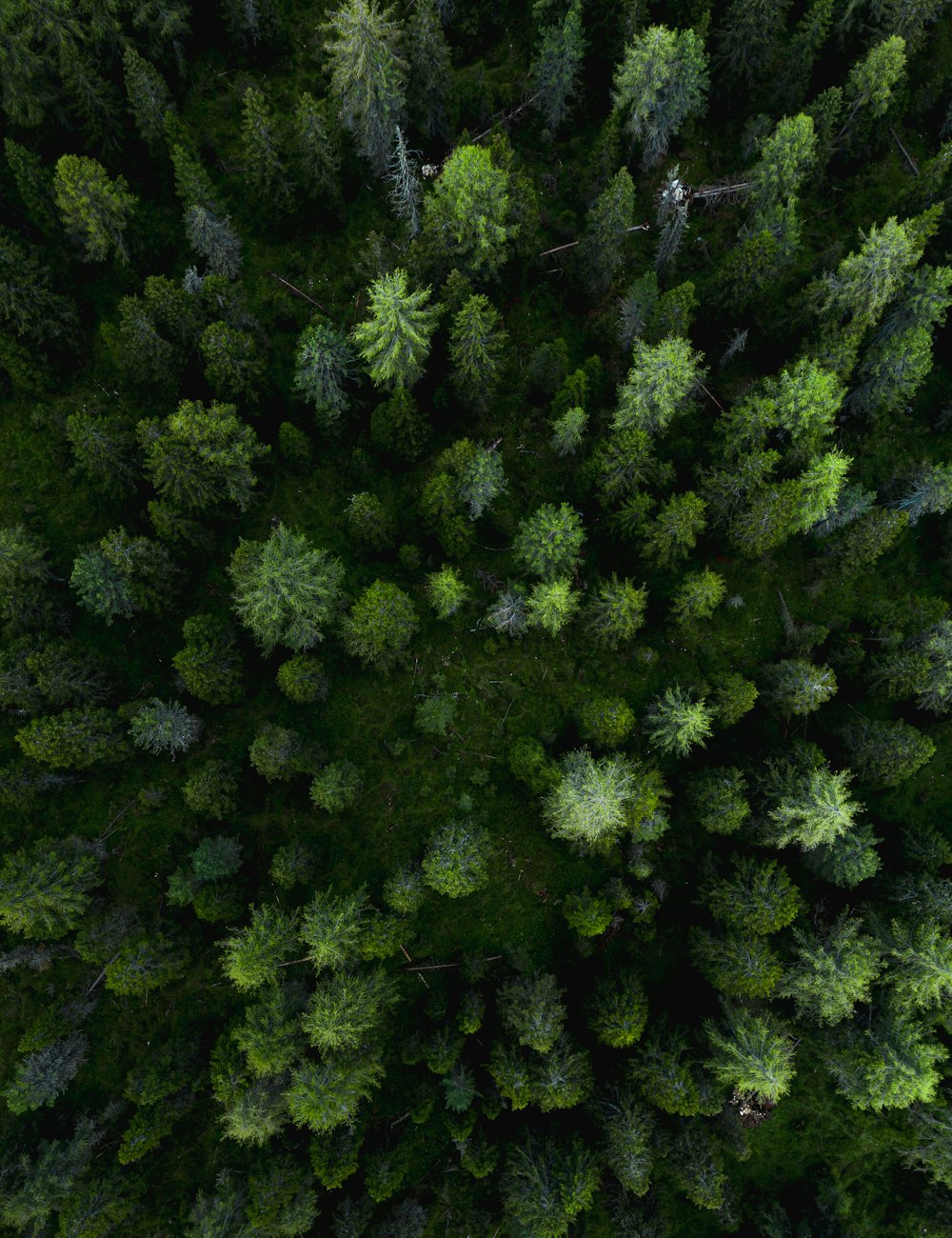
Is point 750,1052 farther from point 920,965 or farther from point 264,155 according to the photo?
point 264,155

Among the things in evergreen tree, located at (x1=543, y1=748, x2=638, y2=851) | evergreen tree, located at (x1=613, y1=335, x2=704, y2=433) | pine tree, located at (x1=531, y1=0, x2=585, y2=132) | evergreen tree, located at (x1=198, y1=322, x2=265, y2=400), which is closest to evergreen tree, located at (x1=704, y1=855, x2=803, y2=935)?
evergreen tree, located at (x1=543, y1=748, x2=638, y2=851)

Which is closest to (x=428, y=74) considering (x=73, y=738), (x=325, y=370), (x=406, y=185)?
(x=406, y=185)

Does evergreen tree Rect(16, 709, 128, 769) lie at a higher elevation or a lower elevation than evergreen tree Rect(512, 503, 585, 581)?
lower

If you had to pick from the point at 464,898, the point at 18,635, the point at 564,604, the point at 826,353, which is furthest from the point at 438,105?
the point at 464,898

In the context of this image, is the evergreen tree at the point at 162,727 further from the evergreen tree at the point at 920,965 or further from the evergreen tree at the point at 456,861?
the evergreen tree at the point at 920,965

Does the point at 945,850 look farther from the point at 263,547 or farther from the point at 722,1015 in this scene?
the point at 263,547

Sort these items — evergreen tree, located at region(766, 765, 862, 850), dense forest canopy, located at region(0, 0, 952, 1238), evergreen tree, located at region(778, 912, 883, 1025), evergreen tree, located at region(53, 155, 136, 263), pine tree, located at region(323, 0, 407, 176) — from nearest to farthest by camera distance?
evergreen tree, located at region(778, 912, 883, 1025)
evergreen tree, located at region(766, 765, 862, 850)
pine tree, located at region(323, 0, 407, 176)
dense forest canopy, located at region(0, 0, 952, 1238)
evergreen tree, located at region(53, 155, 136, 263)

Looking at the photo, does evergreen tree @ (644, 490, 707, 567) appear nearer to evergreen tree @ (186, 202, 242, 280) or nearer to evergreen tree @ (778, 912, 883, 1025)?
evergreen tree @ (778, 912, 883, 1025)

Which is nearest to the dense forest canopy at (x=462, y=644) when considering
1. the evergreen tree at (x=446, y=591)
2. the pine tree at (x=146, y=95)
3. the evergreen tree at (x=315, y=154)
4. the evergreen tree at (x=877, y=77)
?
the evergreen tree at (x=315, y=154)
